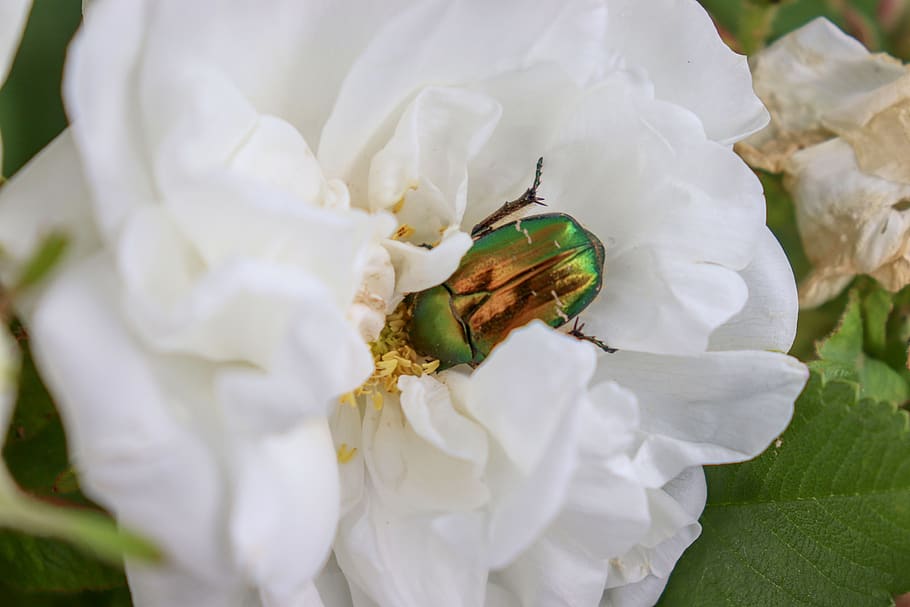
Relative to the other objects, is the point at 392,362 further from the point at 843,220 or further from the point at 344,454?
the point at 843,220

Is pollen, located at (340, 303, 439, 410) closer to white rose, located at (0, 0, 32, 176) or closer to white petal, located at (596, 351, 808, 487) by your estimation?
white petal, located at (596, 351, 808, 487)

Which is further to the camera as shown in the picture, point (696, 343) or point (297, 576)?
point (696, 343)

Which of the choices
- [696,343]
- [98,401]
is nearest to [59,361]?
[98,401]

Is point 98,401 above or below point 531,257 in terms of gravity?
above

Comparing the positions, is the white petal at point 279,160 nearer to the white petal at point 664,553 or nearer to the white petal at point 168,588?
the white petal at point 168,588

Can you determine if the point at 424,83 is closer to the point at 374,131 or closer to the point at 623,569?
the point at 374,131

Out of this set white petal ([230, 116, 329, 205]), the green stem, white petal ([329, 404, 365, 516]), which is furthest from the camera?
white petal ([329, 404, 365, 516])

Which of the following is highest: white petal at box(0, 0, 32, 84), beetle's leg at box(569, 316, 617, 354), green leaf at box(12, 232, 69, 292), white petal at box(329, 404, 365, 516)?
white petal at box(0, 0, 32, 84)

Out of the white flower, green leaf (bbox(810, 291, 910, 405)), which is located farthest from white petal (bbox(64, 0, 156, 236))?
green leaf (bbox(810, 291, 910, 405))
